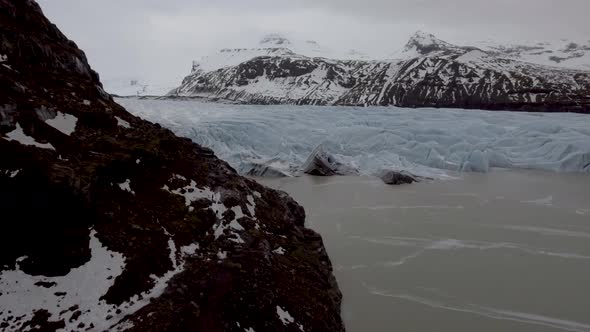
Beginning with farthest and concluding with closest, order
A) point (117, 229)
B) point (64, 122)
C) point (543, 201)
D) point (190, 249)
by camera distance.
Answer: point (543, 201), point (64, 122), point (190, 249), point (117, 229)

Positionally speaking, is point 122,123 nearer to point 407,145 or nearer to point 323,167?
point 323,167

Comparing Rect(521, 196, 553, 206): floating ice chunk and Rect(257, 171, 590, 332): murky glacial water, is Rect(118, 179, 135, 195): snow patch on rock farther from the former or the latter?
Rect(521, 196, 553, 206): floating ice chunk

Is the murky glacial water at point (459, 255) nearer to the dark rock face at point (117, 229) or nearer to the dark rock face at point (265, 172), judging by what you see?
the dark rock face at point (117, 229)

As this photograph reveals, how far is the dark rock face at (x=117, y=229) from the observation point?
388 cm

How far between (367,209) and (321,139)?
13105 millimetres

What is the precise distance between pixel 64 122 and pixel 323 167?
42.2 feet

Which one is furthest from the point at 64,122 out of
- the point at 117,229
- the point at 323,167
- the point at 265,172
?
the point at 323,167

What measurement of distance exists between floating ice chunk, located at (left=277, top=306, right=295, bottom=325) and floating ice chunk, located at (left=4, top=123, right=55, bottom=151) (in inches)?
127

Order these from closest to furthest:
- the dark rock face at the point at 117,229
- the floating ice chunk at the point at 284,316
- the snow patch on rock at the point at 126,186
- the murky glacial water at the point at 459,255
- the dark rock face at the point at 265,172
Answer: the dark rock face at the point at 117,229 < the floating ice chunk at the point at 284,316 < the snow patch on rock at the point at 126,186 < the murky glacial water at the point at 459,255 < the dark rock face at the point at 265,172

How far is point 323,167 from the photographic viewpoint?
695 inches

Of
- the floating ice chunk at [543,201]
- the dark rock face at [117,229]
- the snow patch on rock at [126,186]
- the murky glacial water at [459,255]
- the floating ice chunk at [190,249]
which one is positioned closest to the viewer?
the dark rock face at [117,229]

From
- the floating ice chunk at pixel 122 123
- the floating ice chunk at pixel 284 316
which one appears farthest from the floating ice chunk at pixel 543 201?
the floating ice chunk at pixel 122 123

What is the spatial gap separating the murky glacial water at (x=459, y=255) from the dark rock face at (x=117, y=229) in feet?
3.20

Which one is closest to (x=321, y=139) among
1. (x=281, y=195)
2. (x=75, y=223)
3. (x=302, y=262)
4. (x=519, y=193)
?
(x=519, y=193)
